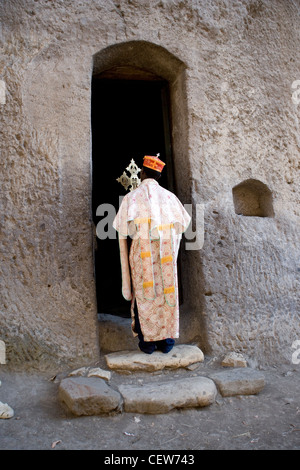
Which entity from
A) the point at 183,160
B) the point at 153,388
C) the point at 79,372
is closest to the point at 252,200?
the point at 183,160

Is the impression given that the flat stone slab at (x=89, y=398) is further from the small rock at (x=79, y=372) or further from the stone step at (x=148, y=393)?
the small rock at (x=79, y=372)

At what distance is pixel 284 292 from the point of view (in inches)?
143

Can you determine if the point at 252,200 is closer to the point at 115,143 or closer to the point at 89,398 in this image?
the point at 89,398

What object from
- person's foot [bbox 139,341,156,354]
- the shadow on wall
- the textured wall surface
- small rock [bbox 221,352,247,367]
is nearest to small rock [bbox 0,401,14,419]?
the textured wall surface

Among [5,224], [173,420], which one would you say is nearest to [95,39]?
[5,224]

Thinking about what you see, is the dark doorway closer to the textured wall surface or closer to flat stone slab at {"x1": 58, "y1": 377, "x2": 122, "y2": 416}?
the textured wall surface

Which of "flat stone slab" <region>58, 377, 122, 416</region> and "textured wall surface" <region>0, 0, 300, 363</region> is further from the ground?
"textured wall surface" <region>0, 0, 300, 363</region>

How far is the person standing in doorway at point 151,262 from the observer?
3031mm

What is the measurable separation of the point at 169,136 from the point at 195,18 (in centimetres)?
112

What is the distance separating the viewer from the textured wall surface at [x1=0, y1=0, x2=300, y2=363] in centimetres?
312

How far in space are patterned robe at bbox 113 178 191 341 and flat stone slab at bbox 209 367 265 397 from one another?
45 cm

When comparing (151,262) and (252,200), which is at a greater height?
(252,200)

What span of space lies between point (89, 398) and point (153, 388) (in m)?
0.45

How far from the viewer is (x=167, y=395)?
2598mm
